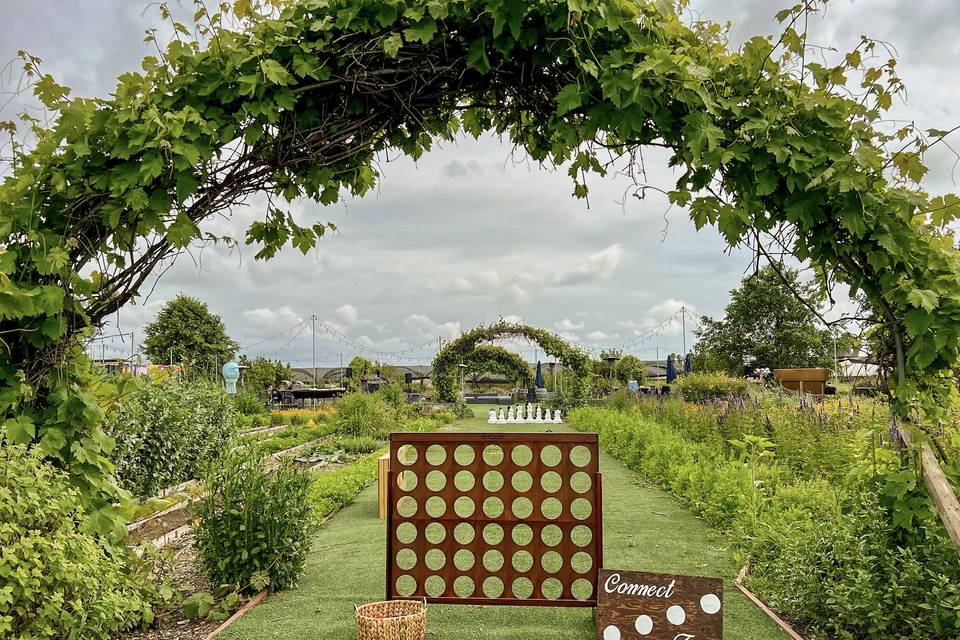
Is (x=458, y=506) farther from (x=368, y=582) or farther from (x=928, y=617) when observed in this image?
(x=928, y=617)

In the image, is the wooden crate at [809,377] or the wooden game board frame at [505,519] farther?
the wooden crate at [809,377]

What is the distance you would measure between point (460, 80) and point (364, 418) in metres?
10.1

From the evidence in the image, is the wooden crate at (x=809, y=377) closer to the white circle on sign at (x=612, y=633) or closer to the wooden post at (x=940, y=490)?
the wooden post at (x=940, y=490)

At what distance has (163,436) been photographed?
698 centimetres

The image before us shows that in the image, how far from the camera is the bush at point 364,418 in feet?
41.4

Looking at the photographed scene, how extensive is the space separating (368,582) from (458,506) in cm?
250

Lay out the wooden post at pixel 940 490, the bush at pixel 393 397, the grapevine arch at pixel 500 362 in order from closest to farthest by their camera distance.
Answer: the wooden post at pixel 940 490 → the bush at pixel 393 397 → the grapevine arch at pixel 500 362

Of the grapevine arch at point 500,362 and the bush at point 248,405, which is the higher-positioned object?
the grapevine arch at point 500,362

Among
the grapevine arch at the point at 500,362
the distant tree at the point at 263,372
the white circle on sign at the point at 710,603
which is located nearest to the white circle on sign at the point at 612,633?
the white circle on sign at the point at 710,603

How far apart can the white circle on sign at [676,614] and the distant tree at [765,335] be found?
31325 mm

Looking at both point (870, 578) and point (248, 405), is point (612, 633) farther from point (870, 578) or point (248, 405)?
point (248, 405)

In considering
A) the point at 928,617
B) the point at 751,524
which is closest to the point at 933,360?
the point at 928,617

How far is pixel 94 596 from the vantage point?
2766mm

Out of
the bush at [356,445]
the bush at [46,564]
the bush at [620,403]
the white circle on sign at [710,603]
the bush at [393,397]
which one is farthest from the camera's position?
the bush at [393,397]
